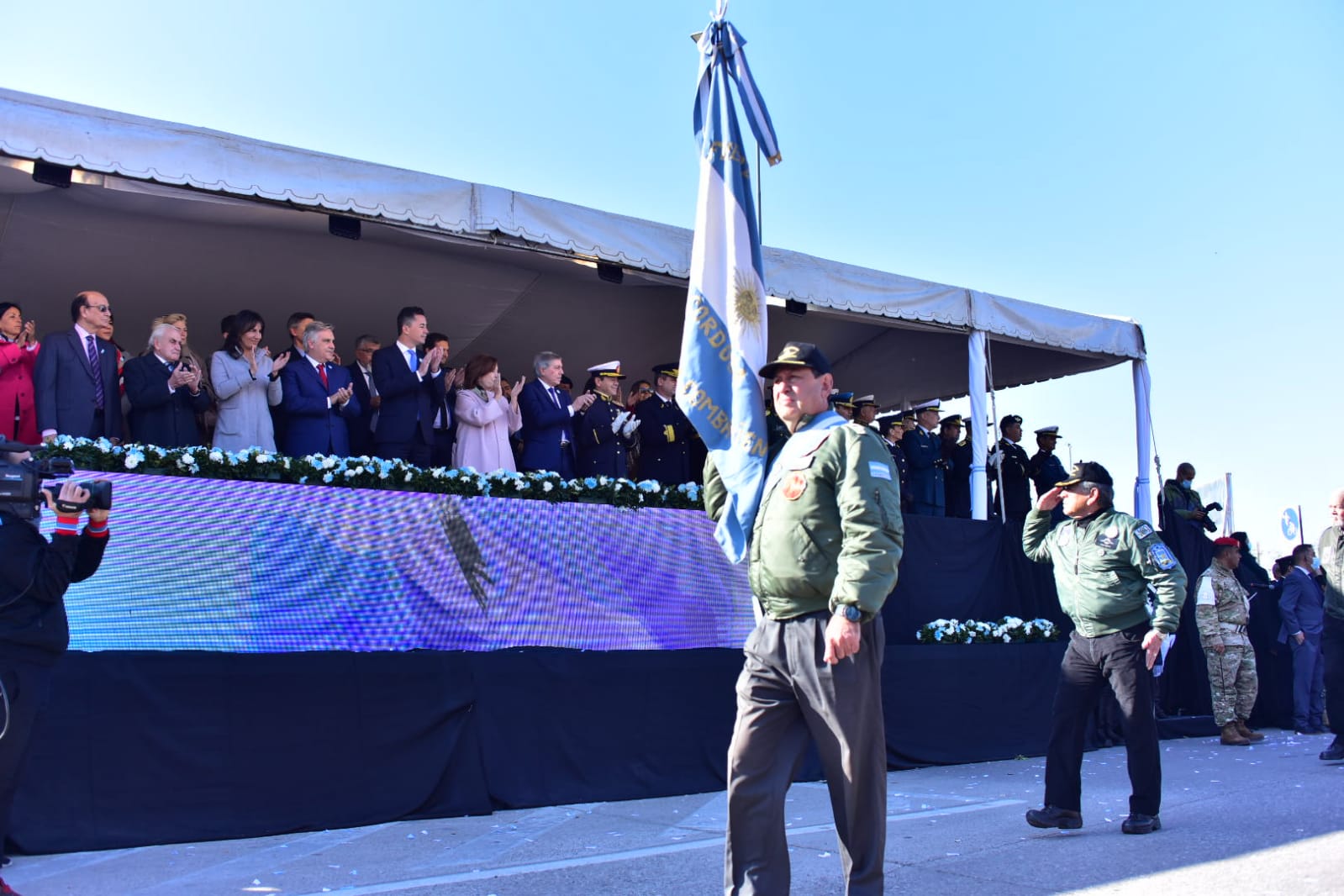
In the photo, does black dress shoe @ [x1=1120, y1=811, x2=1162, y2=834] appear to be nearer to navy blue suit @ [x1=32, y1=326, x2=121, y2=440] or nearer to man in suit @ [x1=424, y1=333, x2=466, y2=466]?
man in suit @ [x1=424, y1=333, x2=466, y2=466]

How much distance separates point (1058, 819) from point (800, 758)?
2563 millimetres

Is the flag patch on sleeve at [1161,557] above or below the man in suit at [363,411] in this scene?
below

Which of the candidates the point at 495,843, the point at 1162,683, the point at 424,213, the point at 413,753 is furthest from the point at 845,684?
the point at 1162,683

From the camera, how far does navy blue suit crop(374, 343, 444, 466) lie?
7535mm

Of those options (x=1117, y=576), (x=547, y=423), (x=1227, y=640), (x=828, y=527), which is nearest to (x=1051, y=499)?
(x=1117, y=576)

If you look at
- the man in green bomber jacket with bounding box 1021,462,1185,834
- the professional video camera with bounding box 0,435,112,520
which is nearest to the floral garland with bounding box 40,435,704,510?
the professional video camera with bounding box 0,435,112,520

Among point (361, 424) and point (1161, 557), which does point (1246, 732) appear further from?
point (361, 424)

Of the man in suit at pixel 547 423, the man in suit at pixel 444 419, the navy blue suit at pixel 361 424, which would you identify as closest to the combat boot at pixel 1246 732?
the man in suit at pixel 547 423

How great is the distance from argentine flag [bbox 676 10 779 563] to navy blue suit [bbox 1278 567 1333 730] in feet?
26.7

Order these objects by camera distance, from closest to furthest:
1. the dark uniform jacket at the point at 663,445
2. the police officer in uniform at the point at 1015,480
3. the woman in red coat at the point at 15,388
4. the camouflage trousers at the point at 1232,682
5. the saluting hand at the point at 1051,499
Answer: the saluting hand at the point at 1051,499, the woman in red coat at the point at 15,388, the dark uniform jacket at the point at 663,445, the camouflage trousers at the point at 1232,682, the police officer in uniform at the point at 1015,480

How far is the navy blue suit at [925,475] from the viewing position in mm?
10609

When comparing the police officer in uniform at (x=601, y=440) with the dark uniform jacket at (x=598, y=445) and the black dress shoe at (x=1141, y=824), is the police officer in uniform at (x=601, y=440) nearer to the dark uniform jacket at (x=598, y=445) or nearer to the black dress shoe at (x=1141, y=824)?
the dark uniform jacket at (x=598, y=445)

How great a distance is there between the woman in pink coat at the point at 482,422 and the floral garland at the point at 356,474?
2.22 feet

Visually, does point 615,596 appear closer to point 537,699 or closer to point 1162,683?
point 537,699
